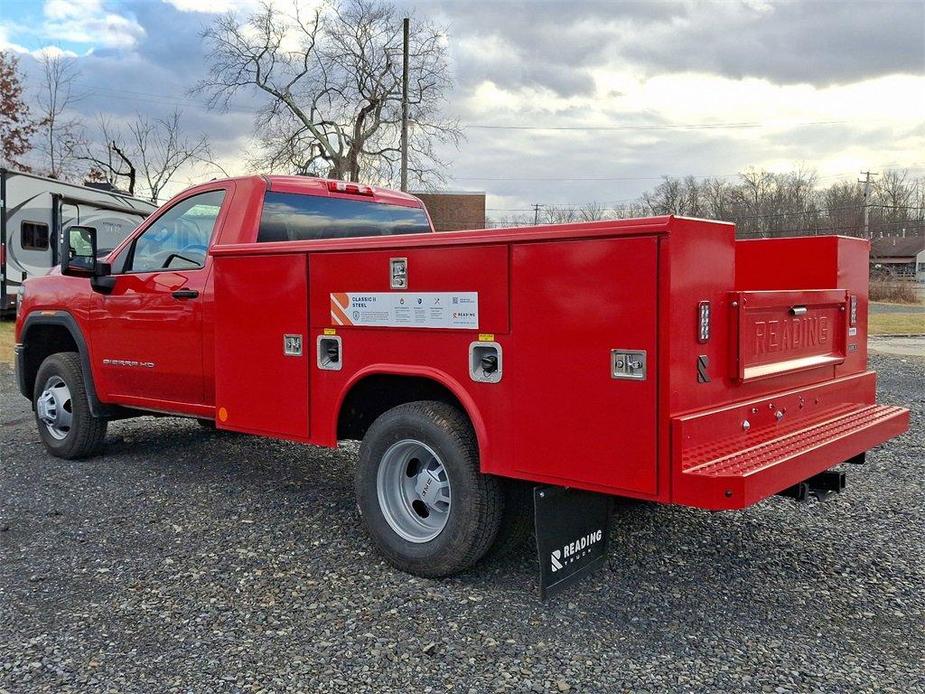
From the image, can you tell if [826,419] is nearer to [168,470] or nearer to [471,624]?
[471,624]

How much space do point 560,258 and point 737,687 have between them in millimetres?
1744

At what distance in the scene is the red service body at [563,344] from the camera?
3.09m

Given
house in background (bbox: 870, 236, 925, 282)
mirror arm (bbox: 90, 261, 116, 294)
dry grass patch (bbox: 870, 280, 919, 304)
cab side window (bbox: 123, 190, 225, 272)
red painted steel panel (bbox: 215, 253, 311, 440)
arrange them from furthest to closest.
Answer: house in background (bbox: 870, 236, 925, 282) < dry grass patch (bbox: 870, 280, 919, 304) < mirror arm (bbox: 90, 261, 116, 294) < cab side window (bbox: 123, 190, 225, 272) < red painted steel panel (bbox: 215, 253, 311, 440)

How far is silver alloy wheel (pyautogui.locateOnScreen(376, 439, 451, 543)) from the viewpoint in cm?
394

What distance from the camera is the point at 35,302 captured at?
21.6 feet

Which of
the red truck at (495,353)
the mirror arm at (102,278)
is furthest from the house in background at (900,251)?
the mirror arm at (102,278)

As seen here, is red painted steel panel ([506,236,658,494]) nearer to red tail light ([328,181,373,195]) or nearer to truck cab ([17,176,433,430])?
truck cab ([17,176,433,430])

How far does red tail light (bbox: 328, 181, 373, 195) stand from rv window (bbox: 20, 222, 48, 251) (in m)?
12.9

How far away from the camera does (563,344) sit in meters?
3.30

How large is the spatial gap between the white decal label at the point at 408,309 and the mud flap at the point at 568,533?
85 cm

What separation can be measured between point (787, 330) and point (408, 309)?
185 centimetres

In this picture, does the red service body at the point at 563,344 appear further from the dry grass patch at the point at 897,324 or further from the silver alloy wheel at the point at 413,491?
the dry grass patch at the point at 897,324

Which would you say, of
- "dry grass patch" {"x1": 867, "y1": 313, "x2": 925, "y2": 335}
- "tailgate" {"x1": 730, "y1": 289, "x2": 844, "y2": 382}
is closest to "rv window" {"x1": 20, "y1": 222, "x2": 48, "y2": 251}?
"tailgate" {"x1": 730, "y1": 289, "x2": 844, "y2": 382}

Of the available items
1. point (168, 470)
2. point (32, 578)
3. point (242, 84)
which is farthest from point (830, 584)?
point (242, 84)
